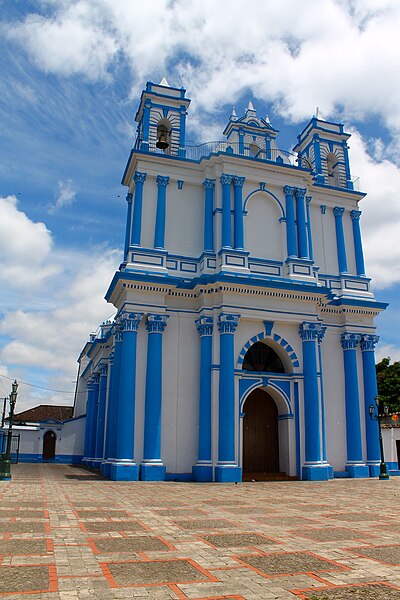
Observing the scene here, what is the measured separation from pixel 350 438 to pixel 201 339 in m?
8.00

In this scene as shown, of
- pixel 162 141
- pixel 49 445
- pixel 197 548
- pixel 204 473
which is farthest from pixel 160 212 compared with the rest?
pixel 49 445

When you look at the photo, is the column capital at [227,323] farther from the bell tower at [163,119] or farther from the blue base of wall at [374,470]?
the blue base of wall at [374,470]

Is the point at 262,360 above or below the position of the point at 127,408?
above

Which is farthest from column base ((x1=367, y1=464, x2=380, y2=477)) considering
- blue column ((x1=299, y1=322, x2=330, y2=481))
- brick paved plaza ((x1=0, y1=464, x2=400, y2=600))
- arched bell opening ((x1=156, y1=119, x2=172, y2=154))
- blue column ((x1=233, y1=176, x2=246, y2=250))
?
arched bell opening ((x1=156, y1=119, x2=172, y2=154))

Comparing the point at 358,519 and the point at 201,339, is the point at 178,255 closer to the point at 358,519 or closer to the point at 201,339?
the point at 201,339

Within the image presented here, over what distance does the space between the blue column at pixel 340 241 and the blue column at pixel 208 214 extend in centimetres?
673

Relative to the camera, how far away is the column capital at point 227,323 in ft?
68.1

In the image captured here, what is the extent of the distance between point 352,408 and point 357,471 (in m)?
2.65

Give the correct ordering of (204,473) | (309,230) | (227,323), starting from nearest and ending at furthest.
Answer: (204,473) → (227,323) → (309,230)

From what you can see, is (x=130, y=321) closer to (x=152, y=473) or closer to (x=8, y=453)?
(x=152, y=473)

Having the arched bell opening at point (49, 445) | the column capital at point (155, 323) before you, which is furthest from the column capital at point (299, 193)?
the arched bell opening at point (49, 445)

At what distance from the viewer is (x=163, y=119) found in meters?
24.7

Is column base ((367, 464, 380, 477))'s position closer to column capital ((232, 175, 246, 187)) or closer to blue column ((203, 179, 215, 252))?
blue column ((203, 179, 215, 252))

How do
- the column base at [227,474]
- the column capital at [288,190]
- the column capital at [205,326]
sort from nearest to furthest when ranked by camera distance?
1. the column base at [227,474]
2. the column capital at [205,326]
3. the column capital at [288,190]
